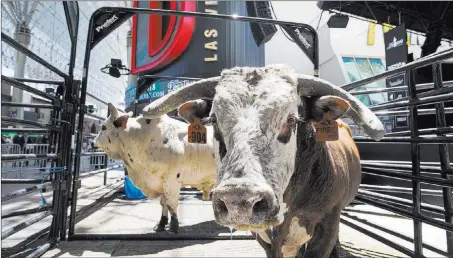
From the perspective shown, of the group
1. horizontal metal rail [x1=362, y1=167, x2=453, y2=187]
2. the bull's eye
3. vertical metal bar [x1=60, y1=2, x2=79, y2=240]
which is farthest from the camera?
vertical metal bar [x1=60, y1=2, x2=79, y2=240]

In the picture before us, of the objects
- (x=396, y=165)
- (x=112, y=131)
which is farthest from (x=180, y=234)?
(x=396, y=165)

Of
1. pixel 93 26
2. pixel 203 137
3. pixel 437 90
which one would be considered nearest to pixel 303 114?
pixel 203 137

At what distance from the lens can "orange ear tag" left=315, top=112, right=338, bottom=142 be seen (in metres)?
1.90

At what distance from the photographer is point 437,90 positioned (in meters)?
2.50

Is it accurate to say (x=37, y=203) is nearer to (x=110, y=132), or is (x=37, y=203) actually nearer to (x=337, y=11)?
(x=110, y=132)

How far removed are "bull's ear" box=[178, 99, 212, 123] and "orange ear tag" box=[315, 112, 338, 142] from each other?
821 mm

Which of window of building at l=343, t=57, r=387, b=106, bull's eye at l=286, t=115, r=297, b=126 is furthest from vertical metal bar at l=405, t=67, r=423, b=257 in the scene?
window of building at l=343, t=57, r=387, b=106

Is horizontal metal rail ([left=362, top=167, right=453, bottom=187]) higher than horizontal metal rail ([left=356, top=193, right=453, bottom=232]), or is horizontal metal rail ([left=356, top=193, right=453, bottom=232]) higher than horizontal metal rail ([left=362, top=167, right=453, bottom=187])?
horizontal metal rail ([left=362, top=167, right=453, bottom=187])

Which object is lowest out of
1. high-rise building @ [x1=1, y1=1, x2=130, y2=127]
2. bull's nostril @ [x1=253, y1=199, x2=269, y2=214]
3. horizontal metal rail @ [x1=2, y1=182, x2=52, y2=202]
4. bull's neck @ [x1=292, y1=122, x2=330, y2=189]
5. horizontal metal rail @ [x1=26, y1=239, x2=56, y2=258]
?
horizontal metal rail @ [x1=26, y1=239, x2=56, y2=258]

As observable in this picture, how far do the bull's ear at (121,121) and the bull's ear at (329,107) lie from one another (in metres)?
3.62

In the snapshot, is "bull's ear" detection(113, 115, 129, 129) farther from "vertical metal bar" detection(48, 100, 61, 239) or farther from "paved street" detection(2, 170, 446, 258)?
"paved street" detection(2, 170, 446, 258)

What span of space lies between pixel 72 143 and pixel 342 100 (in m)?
3.59

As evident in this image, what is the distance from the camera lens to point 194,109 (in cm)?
225

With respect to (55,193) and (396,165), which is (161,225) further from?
(396,165)
